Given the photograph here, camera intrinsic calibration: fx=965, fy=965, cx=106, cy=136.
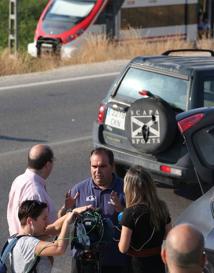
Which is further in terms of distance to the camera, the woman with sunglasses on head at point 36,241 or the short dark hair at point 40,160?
the short dark hair at point 40,160

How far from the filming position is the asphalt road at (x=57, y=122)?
11484 millimetres

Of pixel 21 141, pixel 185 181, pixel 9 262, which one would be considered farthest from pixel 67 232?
pixel 21 141

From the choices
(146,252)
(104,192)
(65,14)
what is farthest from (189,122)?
(65,14)

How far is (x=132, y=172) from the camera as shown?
6.88 meters

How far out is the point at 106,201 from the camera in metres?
7.36

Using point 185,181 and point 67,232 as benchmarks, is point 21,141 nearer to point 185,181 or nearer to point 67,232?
point 185,181

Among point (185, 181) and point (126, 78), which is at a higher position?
point (126, 78)

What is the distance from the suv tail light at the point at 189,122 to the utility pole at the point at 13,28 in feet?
51.8

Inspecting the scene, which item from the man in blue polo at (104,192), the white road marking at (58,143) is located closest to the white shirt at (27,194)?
the man in blue polo at (104,192)

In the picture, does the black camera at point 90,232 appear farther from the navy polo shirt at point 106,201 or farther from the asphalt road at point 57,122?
the asphalt road at point 57,122

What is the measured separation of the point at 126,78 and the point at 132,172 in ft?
15.3

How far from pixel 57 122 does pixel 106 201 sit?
27.3 feet

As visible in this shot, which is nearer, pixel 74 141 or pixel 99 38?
pixel 74 141

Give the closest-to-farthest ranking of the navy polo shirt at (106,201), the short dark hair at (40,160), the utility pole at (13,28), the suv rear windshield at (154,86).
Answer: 1. the navy polo shirt at (106,201)
2. the short dark hair at (40,160)
3. the suv rear windshield at (154,86)
4. the utility pole at (13,28)
